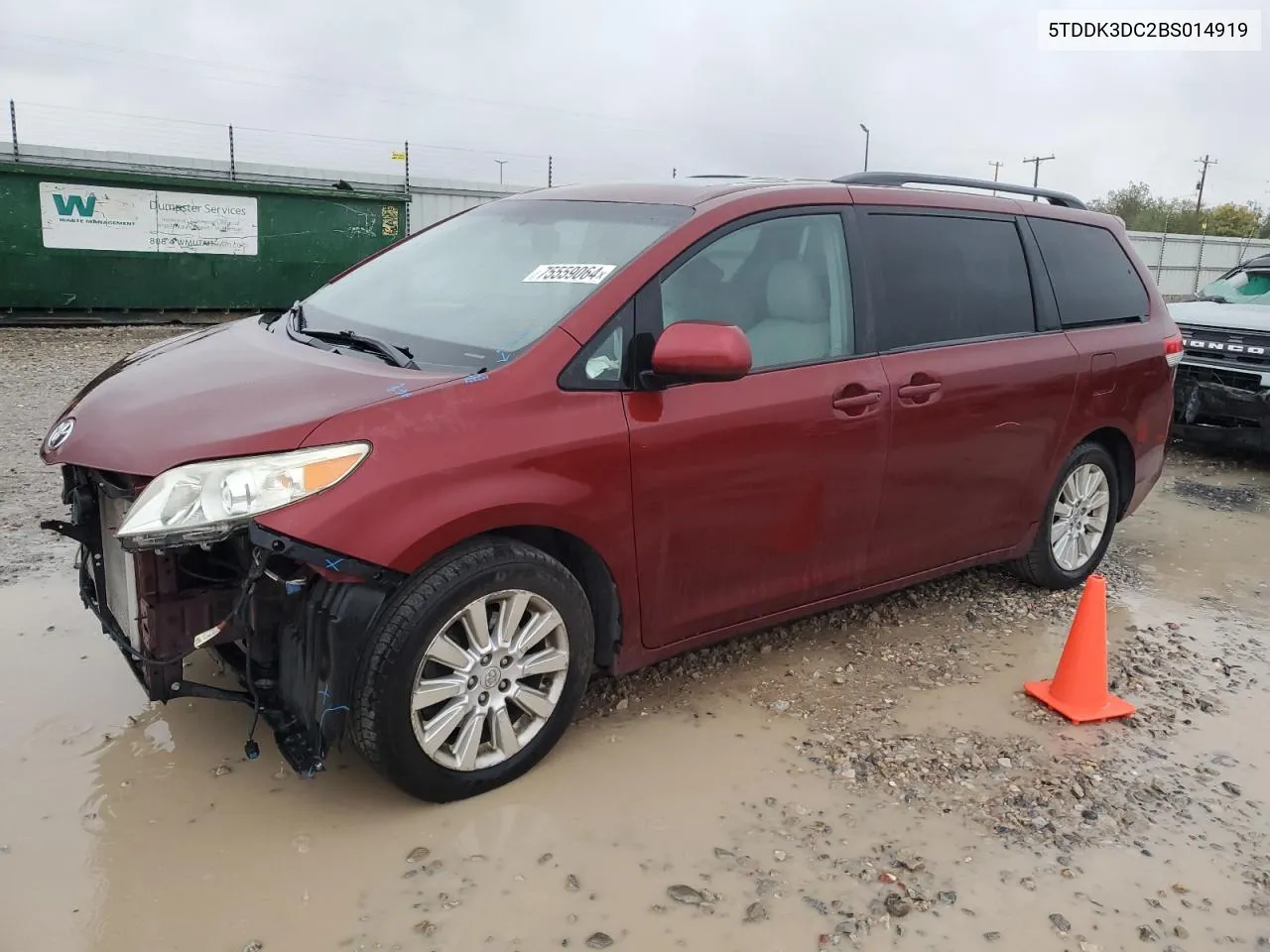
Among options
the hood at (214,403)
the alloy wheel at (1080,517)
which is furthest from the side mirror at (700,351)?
the alloy wheel at (1080,517)

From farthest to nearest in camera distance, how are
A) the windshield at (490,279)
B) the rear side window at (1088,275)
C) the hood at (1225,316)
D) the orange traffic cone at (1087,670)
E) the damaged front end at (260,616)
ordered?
the hood at (1225,316), the rear side window at (1088,275), the orange traffic cone at (1087,670), the windshield at (490,279), the damaged front end at (260,616)

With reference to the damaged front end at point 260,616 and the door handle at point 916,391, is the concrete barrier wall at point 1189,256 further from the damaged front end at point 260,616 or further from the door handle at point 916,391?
the damaged front end at point 260,616

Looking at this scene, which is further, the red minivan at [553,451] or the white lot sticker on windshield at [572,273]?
the white lot sticker on windshield at [572,273]

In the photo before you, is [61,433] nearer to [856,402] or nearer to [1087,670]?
[856,402]

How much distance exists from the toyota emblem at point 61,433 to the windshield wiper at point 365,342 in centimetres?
76

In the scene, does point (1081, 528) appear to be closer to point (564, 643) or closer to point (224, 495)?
point (564, 643)

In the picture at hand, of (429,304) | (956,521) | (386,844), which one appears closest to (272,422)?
(429,304)

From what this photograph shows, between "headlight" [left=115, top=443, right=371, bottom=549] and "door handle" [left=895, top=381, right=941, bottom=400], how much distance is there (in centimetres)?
210

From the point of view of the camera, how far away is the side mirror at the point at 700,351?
2.95 metres

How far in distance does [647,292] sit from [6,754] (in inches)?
95.1

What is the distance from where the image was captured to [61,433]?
2.95m

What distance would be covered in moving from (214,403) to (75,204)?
1284 cm

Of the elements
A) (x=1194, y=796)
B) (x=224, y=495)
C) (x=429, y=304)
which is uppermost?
(x=429, y=304)

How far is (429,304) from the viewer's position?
11.2 feet
